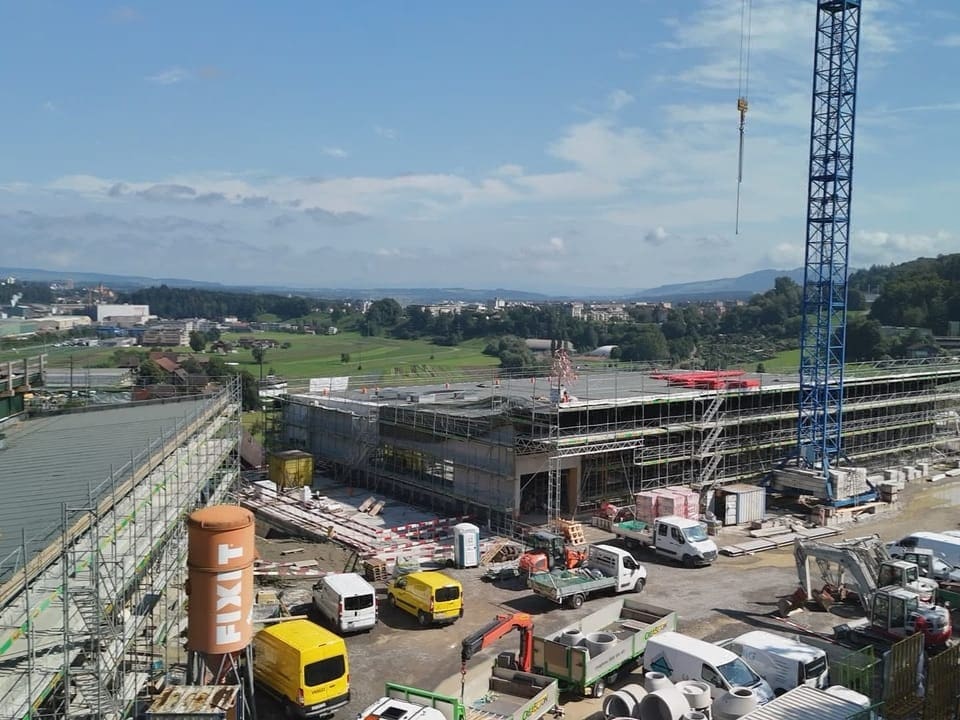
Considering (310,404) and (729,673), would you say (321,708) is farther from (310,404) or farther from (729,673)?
(310,404)

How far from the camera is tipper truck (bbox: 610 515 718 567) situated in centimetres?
2627

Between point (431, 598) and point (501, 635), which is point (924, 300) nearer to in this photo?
point (431, 598)

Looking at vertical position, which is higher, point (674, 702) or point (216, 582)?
point (216, 582)

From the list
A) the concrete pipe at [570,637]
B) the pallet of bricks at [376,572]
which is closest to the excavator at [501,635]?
the concrete pipe at [570,637]

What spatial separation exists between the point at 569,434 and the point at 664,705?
17470 mm

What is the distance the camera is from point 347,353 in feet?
424

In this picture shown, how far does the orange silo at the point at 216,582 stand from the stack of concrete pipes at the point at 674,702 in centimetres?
671

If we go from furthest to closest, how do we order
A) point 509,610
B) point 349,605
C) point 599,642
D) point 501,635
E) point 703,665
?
point 509,610, point 349,605, point 501,635, point 599,642, point 703,665

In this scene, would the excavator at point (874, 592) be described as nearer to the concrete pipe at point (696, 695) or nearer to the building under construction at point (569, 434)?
the concrete pipe at point (696, 695)

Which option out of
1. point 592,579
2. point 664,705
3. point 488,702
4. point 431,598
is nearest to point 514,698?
point 488,702

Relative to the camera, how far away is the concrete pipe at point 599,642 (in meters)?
17.1

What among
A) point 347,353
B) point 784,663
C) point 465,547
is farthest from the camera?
point 347,353

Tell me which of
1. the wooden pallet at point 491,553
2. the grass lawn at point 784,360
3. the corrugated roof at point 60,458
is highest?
the corrugated roof at point 60,458

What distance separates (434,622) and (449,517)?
38.1ft
